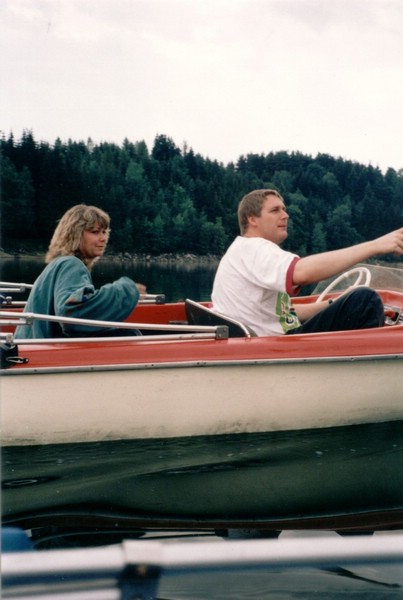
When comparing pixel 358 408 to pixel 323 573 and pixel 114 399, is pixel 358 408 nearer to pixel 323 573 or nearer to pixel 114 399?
pixel 114 399

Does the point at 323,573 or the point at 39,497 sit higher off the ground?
the point at 323,573

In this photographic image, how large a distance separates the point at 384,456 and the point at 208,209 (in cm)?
8488

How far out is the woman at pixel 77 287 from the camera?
3967 millimetres

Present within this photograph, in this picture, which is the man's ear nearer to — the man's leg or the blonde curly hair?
the man's leg

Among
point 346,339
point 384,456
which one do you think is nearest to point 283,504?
point 384,456

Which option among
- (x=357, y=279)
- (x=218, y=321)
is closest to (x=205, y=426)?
(x=218, y=321)

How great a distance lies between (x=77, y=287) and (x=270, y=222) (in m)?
1.28

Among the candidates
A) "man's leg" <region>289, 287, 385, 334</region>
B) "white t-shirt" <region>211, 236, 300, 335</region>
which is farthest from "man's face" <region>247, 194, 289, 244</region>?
"man's leg" <region>289, 287, 385, 334</region>

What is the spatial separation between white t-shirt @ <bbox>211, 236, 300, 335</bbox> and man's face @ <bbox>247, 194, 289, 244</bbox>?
12 cm

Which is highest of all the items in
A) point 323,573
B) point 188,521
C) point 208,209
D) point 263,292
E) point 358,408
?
point 208,209

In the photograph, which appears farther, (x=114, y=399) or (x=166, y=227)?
(x=166, y=227)

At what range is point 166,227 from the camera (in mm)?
83812

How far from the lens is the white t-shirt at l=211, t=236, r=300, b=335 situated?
4.05 m

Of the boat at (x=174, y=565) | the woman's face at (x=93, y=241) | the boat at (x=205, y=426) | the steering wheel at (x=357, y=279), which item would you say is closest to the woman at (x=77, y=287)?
the woman's face at (x=93, y=241)
